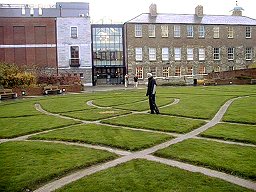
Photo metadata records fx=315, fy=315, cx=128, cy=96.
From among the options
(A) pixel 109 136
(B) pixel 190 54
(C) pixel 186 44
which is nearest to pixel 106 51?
(C) pixel 186 44

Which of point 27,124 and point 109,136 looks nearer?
point 109,136

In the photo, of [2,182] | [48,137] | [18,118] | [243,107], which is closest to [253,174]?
[2,182]

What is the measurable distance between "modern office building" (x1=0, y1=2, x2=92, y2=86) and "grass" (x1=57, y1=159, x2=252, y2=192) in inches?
1614

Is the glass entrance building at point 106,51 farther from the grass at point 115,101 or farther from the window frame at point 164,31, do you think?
the grass at point 115,101

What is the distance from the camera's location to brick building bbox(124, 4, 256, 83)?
4878 centimetres

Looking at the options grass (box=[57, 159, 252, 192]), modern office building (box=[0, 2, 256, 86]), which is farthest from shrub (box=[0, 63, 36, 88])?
grass (box=[57, 159, 252, 192])

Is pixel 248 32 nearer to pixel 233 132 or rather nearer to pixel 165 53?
pixel 165 53

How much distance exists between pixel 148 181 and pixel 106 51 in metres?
45.7

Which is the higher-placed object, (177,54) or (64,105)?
(177,54)

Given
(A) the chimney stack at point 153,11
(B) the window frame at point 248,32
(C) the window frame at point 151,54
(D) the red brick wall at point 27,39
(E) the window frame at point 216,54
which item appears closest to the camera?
(D) the red brick wall at point 27,39

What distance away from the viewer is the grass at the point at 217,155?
21.8ft

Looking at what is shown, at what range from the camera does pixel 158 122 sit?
1225cm

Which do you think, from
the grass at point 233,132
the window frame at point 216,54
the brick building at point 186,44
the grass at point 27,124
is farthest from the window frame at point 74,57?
the grass at point 233,132

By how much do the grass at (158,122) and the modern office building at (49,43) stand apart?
34.5 m
